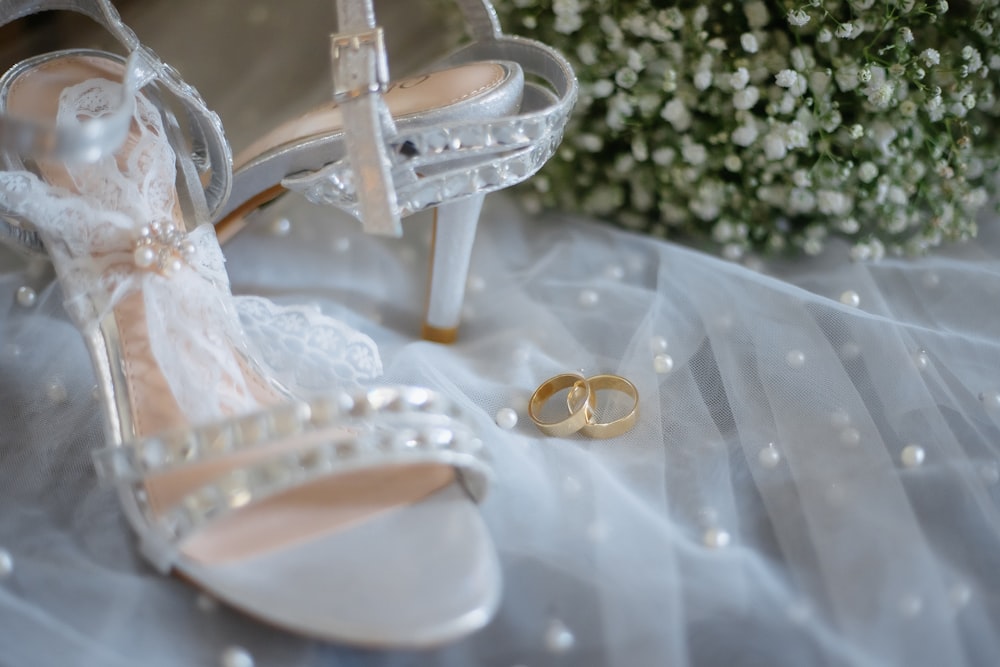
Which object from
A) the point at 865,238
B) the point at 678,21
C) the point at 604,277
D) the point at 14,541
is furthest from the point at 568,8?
the point at 14,541

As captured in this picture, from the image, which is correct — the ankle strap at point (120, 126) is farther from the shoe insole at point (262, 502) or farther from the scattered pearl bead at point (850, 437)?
the scattered pearl bead at point (850, 437)

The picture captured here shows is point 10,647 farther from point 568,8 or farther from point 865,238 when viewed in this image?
point 865,238

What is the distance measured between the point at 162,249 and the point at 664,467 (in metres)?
0.49

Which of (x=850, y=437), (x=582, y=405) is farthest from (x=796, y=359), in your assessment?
(x=582, y=405)

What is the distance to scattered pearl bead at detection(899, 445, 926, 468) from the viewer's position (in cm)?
69

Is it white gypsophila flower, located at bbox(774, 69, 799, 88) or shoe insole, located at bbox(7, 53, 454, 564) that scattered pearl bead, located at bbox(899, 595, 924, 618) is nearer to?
shoe insole, located at bbox(7, 53, 454, 564)

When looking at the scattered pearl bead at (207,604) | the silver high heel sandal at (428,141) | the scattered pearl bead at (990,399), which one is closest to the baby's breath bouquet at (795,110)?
the silver high heel sandal at (428,141)

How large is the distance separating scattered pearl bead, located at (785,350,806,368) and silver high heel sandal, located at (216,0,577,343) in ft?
1.01

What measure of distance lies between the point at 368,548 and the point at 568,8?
653 millimetres

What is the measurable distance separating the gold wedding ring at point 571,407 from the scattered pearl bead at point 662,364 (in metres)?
0.07

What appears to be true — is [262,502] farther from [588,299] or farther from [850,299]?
[850,299]

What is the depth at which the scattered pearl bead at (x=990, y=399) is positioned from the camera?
74cm

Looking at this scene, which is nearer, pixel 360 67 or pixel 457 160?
pixel 360 67

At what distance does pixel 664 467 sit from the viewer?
72 cm
